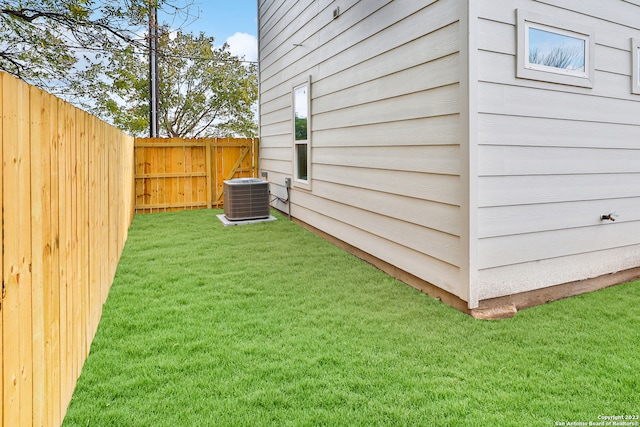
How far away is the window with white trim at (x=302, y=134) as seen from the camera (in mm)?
6008

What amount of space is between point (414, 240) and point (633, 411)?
191cm

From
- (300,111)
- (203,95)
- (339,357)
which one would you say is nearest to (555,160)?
(339,357)

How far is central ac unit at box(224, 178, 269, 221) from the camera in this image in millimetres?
6828

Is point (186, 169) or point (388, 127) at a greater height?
point (388, 127)

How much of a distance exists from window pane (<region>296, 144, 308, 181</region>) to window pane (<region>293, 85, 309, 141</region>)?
134 millimetres

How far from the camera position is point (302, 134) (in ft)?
20.7

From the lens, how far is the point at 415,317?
3.02 meters

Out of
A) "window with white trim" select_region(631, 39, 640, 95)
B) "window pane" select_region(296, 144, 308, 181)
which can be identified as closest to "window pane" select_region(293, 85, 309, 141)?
"window pane" select_region(296, 144, 308, 181)

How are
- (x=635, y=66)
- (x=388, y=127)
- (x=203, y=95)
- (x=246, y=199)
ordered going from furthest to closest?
(x=203, y=95)
(x=246, y=199)
(x=388, y=127)
(x=635, y=66)

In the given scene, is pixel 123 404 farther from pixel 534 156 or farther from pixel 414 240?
pixel 534 156

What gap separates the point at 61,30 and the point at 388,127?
12.1ft

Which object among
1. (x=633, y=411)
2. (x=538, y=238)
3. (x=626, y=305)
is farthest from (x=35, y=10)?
(x=626, y=305)

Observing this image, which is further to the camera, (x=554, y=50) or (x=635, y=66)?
(x=635, y=66)

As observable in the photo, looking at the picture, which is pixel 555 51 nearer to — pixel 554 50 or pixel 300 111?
pixel 554 50
